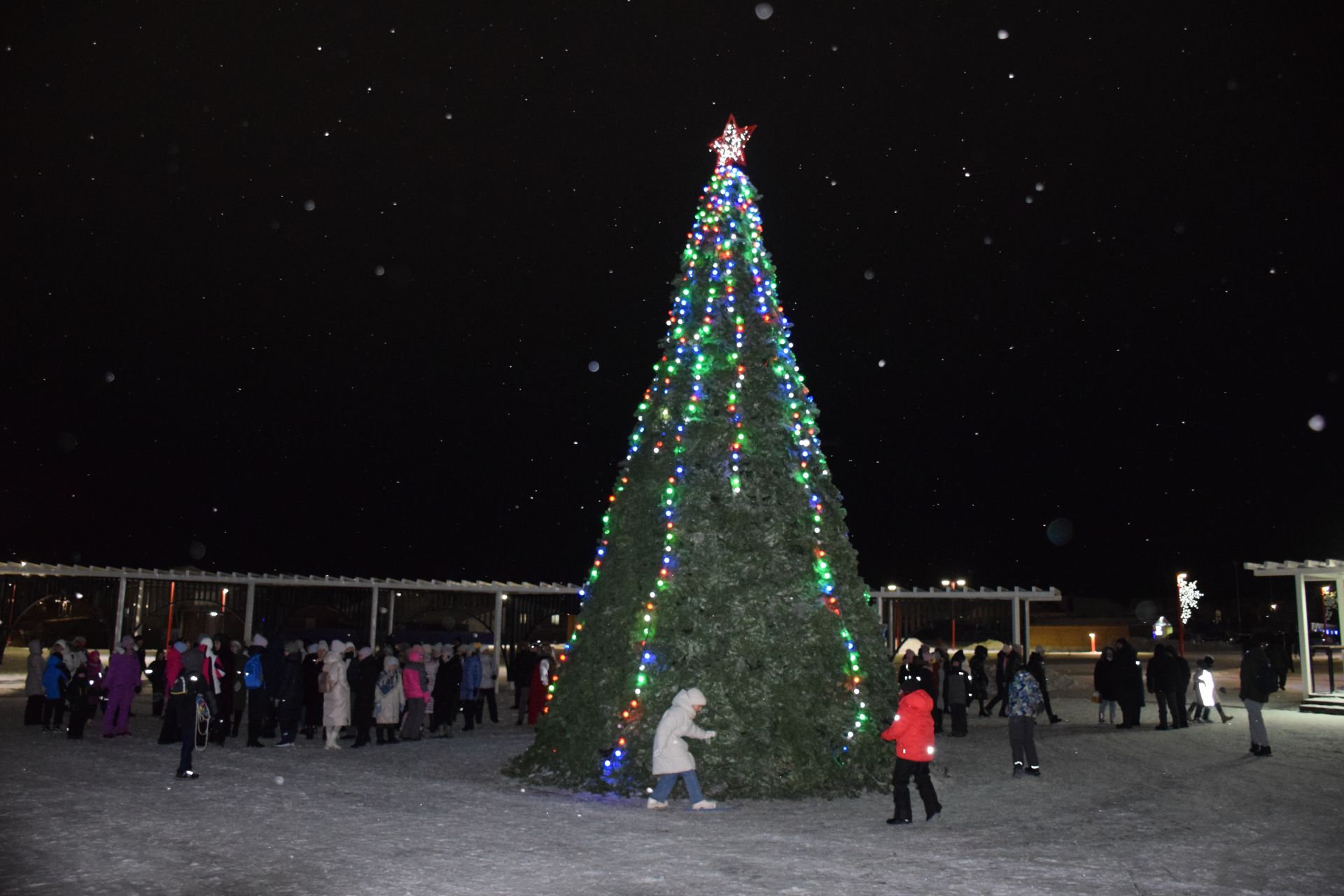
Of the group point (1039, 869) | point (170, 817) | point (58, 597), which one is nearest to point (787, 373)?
point (1039, 869)

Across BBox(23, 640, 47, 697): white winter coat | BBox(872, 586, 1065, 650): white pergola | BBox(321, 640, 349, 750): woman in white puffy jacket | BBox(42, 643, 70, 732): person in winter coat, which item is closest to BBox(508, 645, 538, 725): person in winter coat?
BBox(321, 640, 349, 750): woman in white puffy jacket

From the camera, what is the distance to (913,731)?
9.48m

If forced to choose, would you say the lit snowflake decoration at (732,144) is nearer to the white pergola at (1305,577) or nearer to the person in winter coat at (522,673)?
the person in winter coat at (522,673)

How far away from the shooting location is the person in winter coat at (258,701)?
594 inches

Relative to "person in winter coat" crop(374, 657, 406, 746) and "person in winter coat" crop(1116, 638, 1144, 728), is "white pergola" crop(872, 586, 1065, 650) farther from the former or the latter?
"person in winter coat" crop(374, 657, 406, 746)

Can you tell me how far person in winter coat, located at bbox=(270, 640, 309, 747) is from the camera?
15.4 meters

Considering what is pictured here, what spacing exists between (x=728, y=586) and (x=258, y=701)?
8226 mm

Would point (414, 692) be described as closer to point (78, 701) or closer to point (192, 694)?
point (78, 701)

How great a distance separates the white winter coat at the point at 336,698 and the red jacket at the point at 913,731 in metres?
8.95

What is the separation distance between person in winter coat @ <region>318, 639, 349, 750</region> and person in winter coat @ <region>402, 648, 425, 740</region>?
1080 millimetres

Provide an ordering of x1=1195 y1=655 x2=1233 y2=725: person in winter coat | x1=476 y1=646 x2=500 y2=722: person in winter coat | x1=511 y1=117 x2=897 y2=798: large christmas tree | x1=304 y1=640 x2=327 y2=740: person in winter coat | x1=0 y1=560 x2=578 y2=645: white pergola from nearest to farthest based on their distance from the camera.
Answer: x1=511 y1=117 x2=897 y2=798: large christmas tree, x1=304 y1=640 x2=327 y2=740: person in winter coat, x1=1195 y1=655 x2=1233 y2=725: person in winter coat, x1=476 y1=646 x2=500 y2=722: person in winter coat, x1=0 y1=560 x2=578 y2=645: white pergola

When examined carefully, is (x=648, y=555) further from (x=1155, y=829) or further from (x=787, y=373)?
(x=1155, y=829)

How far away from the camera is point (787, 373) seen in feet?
40.3

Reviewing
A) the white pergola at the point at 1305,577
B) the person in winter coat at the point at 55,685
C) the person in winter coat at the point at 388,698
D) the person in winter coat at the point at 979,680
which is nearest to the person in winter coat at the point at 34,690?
the person in winter coat at the point at 55,685
